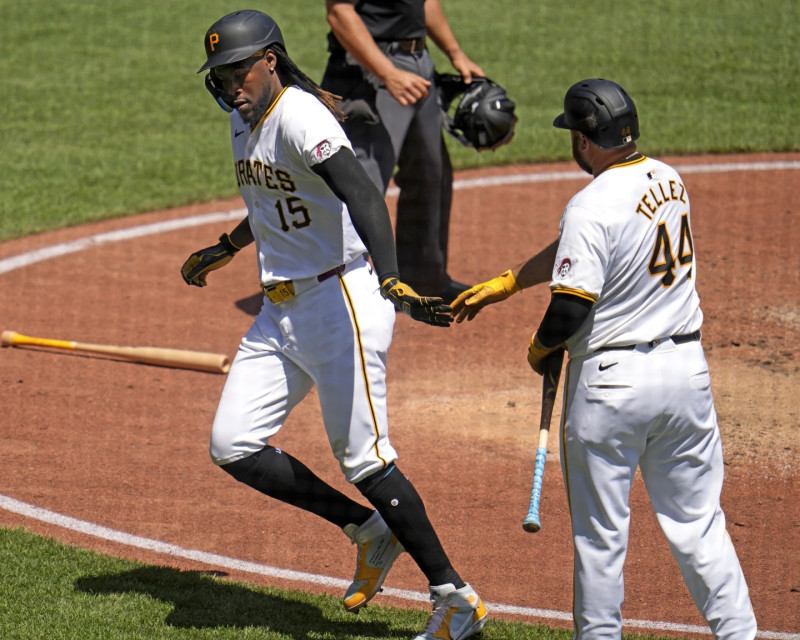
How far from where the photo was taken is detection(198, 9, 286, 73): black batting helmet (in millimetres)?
4004

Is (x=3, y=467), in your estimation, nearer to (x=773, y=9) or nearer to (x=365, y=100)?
(x=365, y=100)

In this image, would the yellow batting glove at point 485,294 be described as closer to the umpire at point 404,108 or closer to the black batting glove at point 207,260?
the black batting glove at point 207,260

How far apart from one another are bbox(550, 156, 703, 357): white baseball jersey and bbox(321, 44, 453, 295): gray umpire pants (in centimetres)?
342

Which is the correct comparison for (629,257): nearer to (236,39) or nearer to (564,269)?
(564,269)

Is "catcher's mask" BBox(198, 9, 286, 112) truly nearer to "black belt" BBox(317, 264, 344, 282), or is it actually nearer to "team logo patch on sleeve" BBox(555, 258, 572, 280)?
"black belt" BBox(317, 264, 344, 282)

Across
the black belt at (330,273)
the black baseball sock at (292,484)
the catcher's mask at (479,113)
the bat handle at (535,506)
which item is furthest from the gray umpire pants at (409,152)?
the bat handle at (535,506)

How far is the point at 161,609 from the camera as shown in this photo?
436 centimetres

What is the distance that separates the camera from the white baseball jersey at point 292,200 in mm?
4043

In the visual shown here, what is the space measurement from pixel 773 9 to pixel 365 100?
377 inches

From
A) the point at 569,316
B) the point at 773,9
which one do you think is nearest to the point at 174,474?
the point at 569,316

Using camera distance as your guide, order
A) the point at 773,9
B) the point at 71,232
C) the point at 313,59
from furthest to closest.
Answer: the point at 773,9
the point at 313,59
the point at 71,232

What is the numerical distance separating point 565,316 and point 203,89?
10.0 meters

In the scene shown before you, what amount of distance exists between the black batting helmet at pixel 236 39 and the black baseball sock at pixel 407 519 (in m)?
1.46

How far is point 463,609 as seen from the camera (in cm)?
411
